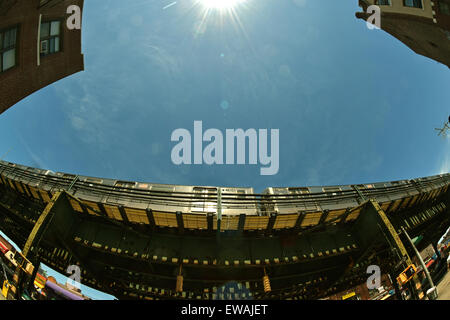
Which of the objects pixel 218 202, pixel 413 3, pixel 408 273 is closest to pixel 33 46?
pixel 218 202

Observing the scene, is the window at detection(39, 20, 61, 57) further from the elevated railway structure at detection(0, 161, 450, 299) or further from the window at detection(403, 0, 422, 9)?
the window at detection(403, 0, 422, 9)

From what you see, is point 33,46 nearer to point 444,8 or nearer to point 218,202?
point 218,202

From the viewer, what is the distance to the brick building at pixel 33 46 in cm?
1076

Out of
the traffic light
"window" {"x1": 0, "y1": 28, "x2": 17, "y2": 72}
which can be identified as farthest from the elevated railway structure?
"window" {"x1": 0, "y1": 28, "x2": 17, "y2": 72}

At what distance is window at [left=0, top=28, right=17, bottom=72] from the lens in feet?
34.8

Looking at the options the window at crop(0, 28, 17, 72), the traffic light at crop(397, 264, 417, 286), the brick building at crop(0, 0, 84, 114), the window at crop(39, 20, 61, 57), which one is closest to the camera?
the traffic light at crop(397, 264, 417, 286)

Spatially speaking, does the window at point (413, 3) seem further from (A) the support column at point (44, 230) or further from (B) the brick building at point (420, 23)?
(A) the support column at point (44, 230)

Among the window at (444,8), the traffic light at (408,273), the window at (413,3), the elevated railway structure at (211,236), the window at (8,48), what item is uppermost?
the window at (413,3)

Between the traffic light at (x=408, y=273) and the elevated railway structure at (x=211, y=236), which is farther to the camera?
the elevated railway structure at (x=211, y=236)

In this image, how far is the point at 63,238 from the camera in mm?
8984

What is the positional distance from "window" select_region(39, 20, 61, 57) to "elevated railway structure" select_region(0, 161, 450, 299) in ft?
33.0

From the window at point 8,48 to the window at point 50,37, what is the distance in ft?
6.64

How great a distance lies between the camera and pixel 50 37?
13695mm

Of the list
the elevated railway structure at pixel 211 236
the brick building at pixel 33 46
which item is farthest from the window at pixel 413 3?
the brick building at pixel 33 46
